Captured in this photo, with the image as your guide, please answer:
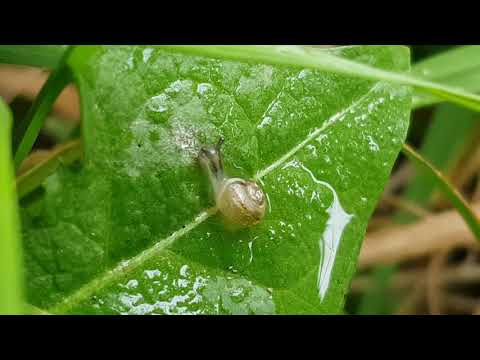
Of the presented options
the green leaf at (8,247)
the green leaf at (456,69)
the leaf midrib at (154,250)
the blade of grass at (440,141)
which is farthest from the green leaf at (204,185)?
the blade of grass at (440,141)

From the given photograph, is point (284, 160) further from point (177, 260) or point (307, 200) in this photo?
point (177, 260)

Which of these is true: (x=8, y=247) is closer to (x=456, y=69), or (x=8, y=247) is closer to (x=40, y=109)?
(x=40, y=109)

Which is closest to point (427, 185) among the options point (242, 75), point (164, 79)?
point (242, 75)

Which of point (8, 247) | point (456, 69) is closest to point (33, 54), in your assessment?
point (8, 247)

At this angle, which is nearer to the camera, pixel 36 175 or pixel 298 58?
pixel 298 58

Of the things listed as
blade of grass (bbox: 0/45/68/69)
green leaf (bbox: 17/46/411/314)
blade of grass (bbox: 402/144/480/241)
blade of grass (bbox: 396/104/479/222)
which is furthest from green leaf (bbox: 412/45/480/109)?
blade of grass (bbox: 0/45/68/69)

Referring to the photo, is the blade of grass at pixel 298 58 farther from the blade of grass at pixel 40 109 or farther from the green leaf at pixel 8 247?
the green leaf at pixel 8 247
